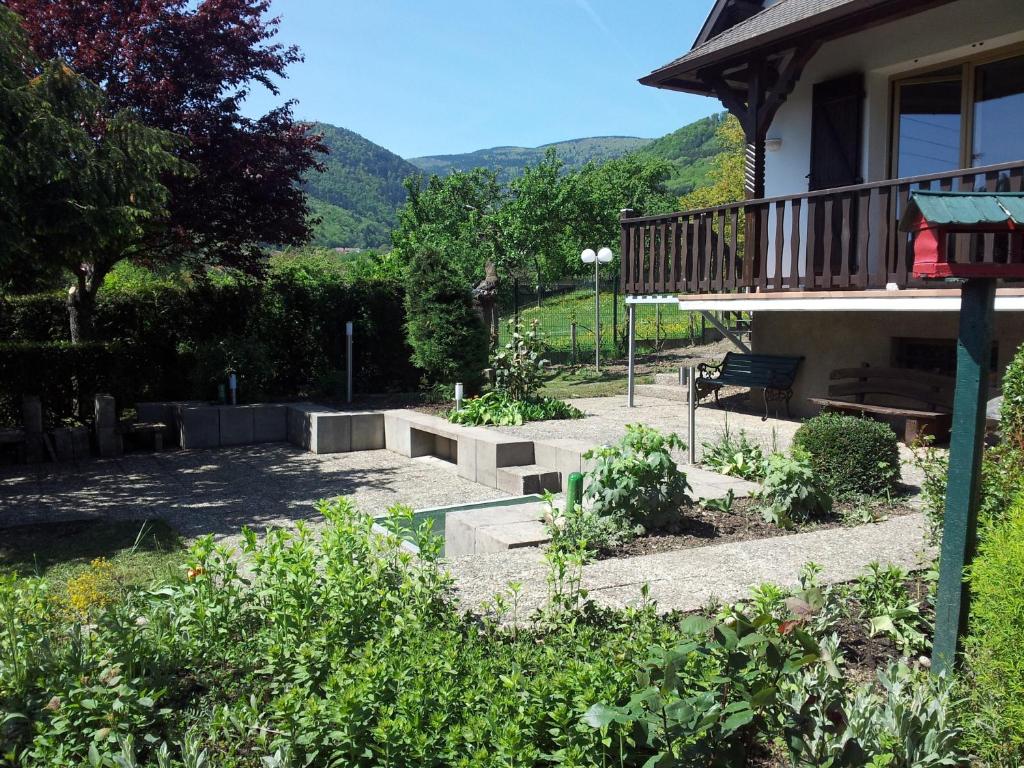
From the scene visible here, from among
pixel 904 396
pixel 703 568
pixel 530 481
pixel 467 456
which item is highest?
pixel 904 396

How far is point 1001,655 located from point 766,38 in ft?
28.3

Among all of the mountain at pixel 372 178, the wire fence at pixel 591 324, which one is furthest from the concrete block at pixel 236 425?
the mountain at pixel 372 178

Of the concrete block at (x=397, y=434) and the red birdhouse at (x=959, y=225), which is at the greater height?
the red birdhouse at (x=959, y=225)

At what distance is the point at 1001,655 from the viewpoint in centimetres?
239

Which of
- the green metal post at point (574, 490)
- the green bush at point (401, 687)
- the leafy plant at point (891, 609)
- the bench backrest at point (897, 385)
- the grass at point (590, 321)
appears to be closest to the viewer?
the green bush at point (401, 687)

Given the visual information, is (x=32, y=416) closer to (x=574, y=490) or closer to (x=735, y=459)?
(x=574, y=490)

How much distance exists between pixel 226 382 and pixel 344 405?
5.38 feet

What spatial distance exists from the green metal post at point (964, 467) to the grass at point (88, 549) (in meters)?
4.23

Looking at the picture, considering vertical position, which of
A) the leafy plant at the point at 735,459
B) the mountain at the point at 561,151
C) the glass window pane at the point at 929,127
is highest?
the mountain at the point at 561,151

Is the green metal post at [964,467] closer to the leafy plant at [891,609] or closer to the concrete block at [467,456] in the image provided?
the leafy plant at [891,609]

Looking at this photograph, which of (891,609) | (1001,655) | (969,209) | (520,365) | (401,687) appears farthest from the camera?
(520,365)

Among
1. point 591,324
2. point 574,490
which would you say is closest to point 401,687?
point 574,490

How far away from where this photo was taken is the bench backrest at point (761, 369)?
10711mm

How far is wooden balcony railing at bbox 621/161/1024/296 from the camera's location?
8055 millimetres
